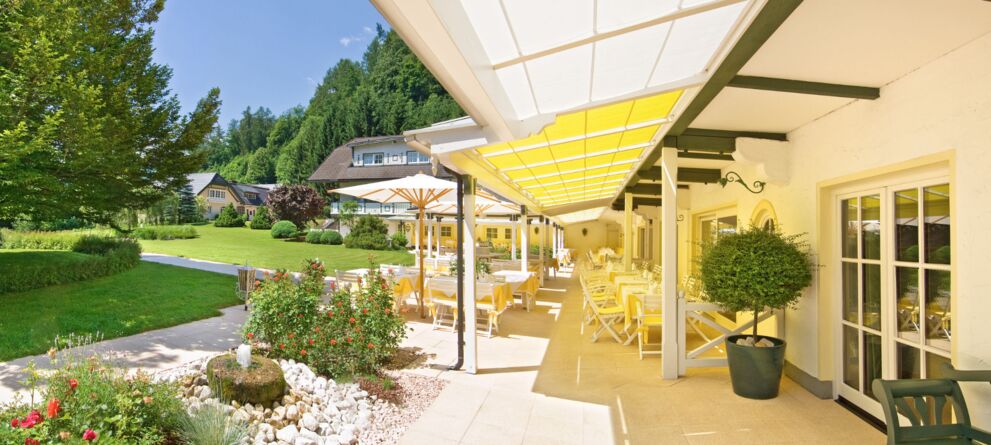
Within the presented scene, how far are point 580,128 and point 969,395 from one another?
3387 millimetres

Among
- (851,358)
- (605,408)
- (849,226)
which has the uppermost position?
(849,226)

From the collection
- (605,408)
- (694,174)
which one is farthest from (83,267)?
(694,174)

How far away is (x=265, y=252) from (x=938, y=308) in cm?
2417

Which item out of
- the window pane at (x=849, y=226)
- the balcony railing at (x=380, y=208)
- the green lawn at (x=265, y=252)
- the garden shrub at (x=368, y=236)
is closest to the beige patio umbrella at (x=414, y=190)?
the window pane at (x=849, y=226)

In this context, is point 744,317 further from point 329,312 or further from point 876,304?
point 329,312

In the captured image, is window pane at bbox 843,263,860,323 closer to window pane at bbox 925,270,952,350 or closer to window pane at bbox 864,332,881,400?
window pane at bbox 864,332,881,400

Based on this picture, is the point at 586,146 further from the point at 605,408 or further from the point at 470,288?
the point at 605,408

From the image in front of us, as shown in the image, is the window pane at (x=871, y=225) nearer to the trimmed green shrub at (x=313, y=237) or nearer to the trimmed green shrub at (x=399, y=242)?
the trimmed green shrub at (x=399, y=242)

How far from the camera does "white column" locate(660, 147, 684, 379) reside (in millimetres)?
5293

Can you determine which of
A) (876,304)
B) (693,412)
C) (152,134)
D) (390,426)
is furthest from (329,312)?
(152,134)

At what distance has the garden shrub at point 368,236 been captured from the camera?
26766 millimetres

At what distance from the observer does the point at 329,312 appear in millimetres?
5207

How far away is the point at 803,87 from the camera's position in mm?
3652

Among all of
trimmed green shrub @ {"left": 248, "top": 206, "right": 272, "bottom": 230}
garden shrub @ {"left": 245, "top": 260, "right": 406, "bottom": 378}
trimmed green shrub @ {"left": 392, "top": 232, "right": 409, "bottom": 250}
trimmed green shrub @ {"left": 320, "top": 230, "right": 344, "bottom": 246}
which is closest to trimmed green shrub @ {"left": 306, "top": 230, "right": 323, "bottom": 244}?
trimmed green shrub @ {"left": 320, "top": 230, "right": 344, "bottom": 246}
